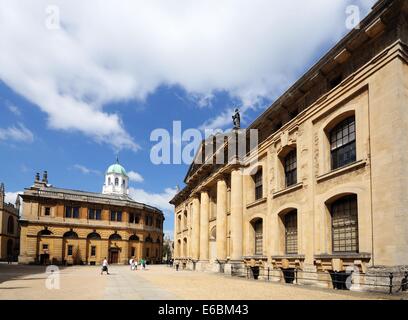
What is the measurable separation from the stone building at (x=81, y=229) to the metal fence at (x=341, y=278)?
44084 millimetres

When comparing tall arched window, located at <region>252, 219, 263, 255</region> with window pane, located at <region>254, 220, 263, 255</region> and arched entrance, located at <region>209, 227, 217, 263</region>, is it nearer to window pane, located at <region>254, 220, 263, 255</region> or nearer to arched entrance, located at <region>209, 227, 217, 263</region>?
window pane, located at <region>254, 220, 263, 255</region>

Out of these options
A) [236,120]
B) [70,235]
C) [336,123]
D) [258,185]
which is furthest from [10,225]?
[336,123]

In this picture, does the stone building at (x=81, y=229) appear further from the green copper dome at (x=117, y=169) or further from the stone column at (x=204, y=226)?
the green copper dome at (x=117, y=169)

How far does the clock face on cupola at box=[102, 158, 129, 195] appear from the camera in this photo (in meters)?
112

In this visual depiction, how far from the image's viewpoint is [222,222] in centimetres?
3338

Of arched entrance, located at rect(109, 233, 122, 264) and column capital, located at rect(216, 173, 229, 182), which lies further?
arched entrance, located at rect(109, 233, 122, 264)

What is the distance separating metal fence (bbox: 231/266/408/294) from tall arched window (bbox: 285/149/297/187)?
5.52 m

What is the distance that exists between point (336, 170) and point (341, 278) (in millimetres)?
5123

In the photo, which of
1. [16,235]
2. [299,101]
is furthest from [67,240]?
[299,101]

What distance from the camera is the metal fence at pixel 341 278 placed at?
14.5 meters

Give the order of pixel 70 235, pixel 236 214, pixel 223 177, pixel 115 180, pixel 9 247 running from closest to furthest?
1. pixel 236 214
2. pixel 223 177
3. pixel 70 235
4. pixel 9 247
5. pixel 115 180

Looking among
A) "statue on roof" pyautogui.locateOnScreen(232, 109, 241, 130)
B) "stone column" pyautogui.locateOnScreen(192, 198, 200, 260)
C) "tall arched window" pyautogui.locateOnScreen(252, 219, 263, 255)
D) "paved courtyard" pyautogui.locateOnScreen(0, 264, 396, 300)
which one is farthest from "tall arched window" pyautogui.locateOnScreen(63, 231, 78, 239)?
"paved courtyard" pyautogui.locateOnScreen(0, 264, 396, 300)

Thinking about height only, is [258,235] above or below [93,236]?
above

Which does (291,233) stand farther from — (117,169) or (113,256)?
(117,169)
